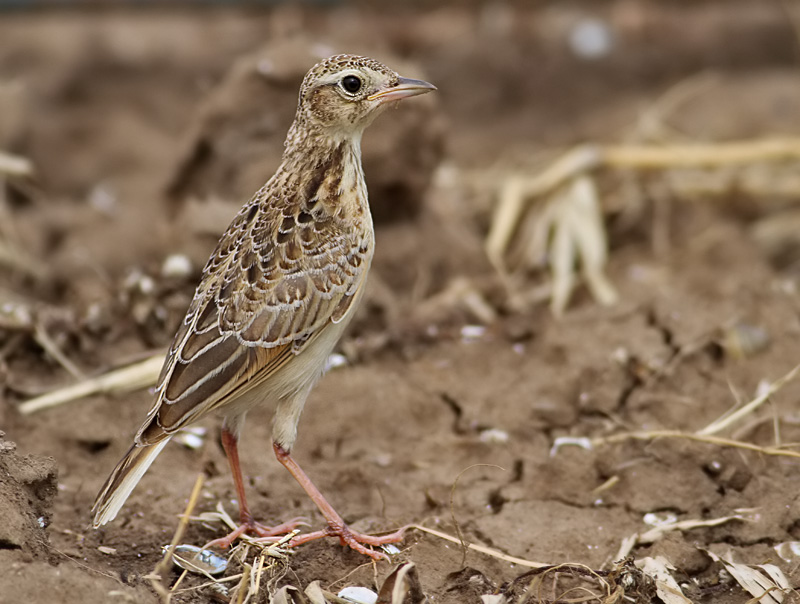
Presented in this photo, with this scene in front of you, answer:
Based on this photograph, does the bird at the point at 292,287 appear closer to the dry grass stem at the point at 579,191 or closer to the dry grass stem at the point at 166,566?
the dry grass stem at the point at 166,566

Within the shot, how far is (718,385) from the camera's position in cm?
625

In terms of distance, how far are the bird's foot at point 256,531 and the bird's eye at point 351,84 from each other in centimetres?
203

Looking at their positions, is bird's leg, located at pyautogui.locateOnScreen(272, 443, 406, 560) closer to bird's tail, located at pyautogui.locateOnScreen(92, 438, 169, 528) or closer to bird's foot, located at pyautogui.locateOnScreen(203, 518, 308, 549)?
bird's foot, located at pyautogui.locateOnScreen(203, 518, 308, 549)

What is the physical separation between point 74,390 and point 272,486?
1.39m

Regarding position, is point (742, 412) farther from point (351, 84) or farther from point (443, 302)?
point (351, 84)

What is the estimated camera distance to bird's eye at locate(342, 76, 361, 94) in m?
4.98

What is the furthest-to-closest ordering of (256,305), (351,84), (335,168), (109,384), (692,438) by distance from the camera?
(109,384) → (692,438) → (335,168) → (351,84) → (256,305)

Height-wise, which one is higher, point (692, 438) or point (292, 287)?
point (292, 287)

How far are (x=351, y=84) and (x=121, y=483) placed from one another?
81.3 inches

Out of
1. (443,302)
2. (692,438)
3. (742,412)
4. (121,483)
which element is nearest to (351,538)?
(121,483)

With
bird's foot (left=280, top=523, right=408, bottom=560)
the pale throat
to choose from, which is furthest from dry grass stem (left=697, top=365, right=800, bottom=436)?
the pale throat

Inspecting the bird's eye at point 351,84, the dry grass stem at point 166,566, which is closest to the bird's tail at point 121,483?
the dry grass stem at point 166,566

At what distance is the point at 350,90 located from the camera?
500 cm

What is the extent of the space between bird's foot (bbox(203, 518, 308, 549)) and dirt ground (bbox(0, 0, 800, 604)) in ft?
0.59
